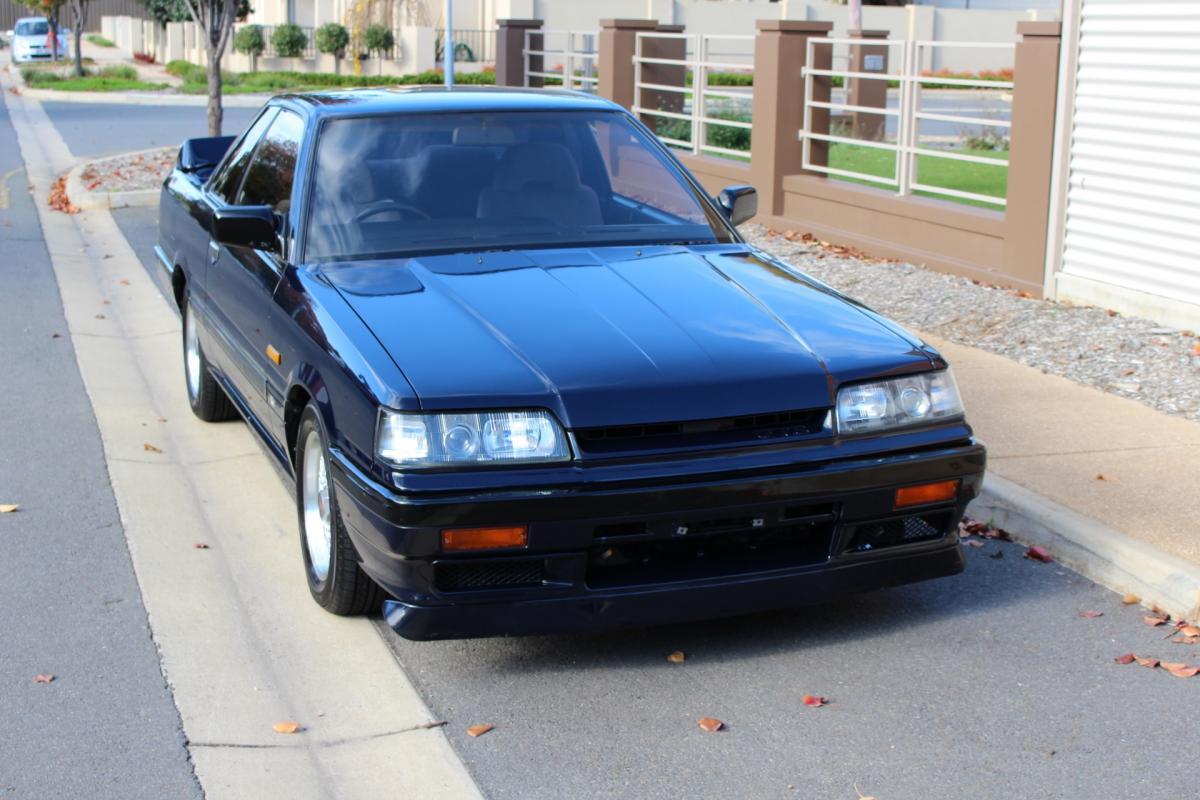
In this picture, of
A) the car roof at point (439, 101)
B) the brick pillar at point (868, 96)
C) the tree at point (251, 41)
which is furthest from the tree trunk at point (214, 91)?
the tree at point (251, 41)

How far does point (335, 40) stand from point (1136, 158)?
36578 millimetres

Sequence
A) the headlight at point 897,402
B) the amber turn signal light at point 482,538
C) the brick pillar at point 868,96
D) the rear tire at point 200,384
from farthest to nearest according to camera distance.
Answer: the brick pillar at point 868,96 < the rear tire at point 200,384 < the headlight at point 897,402 < the amber turn signal light at point 482,538

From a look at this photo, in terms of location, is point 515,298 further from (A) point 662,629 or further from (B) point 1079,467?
(B) point 1079,467

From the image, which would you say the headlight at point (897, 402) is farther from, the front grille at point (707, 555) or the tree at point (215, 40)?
the tree at point (215, 40)

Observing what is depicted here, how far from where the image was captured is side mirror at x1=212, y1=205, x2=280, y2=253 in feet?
18.6

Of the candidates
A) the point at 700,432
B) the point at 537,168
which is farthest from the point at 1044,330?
the point at 700,432

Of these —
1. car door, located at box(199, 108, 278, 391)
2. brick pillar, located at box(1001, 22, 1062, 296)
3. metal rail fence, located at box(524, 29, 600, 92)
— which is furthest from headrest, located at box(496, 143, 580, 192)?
metal rail fence, located at box(524, 29, 600, 92)

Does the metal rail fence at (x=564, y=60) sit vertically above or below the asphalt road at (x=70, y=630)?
above

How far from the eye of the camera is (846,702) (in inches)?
177

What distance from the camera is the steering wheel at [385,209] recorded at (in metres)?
5.72

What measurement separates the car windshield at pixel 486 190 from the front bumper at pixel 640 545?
136 cm

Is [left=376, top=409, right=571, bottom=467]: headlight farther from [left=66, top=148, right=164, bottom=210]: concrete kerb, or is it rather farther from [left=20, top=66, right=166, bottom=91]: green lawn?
[left=20, top=66, right=166, bottom=91]: green lawn

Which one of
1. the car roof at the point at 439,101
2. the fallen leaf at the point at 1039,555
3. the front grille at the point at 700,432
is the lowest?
the fallen leaf at the point at 1039,555

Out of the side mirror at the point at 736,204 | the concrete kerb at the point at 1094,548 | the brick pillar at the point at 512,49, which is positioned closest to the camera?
the concrete kerb at the point at 1094,548
